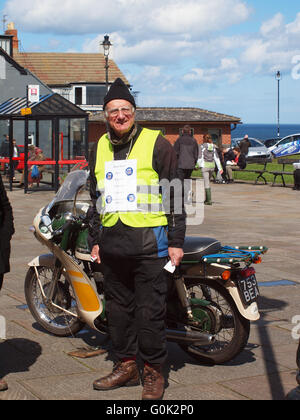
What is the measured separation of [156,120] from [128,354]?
49.5m

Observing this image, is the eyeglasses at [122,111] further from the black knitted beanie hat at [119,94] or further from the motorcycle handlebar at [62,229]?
the motorcycle handlebar at [62,229]

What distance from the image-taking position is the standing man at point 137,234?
15.2ft

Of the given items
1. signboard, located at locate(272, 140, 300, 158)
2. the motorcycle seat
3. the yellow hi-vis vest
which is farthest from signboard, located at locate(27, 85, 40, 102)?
signboard, located at locate(272, 140, 300, 158)

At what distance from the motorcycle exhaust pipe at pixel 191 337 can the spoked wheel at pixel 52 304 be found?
3.14ft

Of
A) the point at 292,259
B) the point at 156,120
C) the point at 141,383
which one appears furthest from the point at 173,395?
the point at 156,120

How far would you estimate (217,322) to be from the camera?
511 cm

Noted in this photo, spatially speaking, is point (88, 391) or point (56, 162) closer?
point (88, 391)

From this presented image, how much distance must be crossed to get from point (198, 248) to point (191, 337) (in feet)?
Answer: 1.93

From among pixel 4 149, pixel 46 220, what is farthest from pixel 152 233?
pixel 4 149

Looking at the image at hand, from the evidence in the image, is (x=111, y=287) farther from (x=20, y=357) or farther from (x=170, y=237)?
(x=20, y=357)

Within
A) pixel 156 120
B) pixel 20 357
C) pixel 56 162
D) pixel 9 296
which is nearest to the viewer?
pixel 20 357

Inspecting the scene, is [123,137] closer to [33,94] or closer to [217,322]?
[217,322]

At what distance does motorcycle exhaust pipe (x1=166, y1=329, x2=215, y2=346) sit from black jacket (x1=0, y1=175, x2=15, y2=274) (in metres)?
1.16
